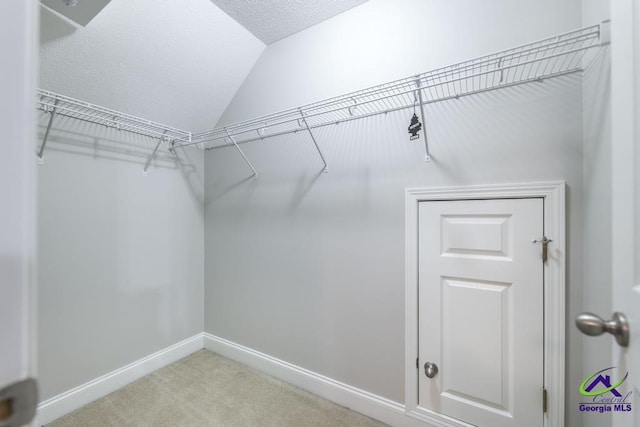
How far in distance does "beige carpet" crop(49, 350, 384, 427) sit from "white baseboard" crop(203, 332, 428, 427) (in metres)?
0.04

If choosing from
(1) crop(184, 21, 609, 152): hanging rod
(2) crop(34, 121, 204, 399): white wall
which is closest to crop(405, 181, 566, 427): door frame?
(1) crop(184, 21, 609, 152): hanging rod

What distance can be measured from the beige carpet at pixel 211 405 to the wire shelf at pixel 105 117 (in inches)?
72.7

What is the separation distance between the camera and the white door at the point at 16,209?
32cm

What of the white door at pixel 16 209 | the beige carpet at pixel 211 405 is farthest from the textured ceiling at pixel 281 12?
the beige carpet at pixel 211 405

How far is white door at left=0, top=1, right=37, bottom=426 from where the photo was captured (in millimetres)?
322

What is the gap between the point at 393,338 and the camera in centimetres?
157

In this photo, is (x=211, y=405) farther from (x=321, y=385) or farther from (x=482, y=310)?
(x=482, y=310)

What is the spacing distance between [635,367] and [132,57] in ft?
8.25

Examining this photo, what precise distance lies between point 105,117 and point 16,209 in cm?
198

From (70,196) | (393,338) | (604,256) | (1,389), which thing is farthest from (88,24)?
(604,256)

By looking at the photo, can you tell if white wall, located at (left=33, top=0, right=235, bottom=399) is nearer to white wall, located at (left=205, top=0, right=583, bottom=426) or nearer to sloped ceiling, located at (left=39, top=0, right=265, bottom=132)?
sloped ceiling, located at (left=39, top=0, right=265, bottom=132)

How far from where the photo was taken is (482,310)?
1.33 m

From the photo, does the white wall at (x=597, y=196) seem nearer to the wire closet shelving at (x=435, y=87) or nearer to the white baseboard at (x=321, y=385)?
A: the wire closet shelving at (x=435, y=87)

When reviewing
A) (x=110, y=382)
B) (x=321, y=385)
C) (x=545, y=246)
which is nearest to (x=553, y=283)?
(x=545, y=246)
